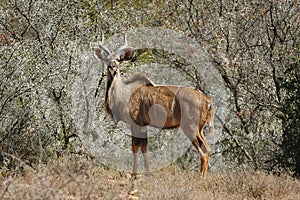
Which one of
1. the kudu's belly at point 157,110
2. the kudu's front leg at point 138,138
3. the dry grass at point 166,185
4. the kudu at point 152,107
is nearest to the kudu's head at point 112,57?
the kudu at point 152,107

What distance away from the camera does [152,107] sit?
383 inches

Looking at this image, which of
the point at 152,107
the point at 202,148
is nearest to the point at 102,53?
the point at 152,107

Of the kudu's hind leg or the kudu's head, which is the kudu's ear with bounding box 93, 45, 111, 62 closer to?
the kudu's head

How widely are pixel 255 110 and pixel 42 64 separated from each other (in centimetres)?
435

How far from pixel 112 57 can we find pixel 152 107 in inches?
→ 43.2

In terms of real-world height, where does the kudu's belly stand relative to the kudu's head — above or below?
below

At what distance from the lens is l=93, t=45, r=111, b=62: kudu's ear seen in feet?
32.2

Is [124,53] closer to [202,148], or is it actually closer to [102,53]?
[102,53]

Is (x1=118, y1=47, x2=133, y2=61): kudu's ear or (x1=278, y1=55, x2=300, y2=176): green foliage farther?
(x1=118, y1=47, x2=133, y2=61): kudu's ear

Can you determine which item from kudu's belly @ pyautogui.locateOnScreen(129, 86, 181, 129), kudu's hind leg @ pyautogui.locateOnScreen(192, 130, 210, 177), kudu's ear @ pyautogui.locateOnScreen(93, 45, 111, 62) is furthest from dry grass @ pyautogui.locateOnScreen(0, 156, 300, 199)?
kudu's ear @ pyautogui.locateOnScreen(93, 45, 111, 62)

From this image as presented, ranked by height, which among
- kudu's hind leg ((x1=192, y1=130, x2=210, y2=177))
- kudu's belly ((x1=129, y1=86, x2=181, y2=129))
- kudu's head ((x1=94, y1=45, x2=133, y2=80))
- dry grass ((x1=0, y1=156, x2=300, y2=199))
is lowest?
dry grass ((x1=0, y1=156, x2=300, y2=199))

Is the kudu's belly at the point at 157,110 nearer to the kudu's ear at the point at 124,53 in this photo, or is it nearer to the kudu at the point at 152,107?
the kudu at the point at 152,107

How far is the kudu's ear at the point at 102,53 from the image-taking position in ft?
32.2

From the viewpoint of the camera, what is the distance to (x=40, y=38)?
11.6 m
